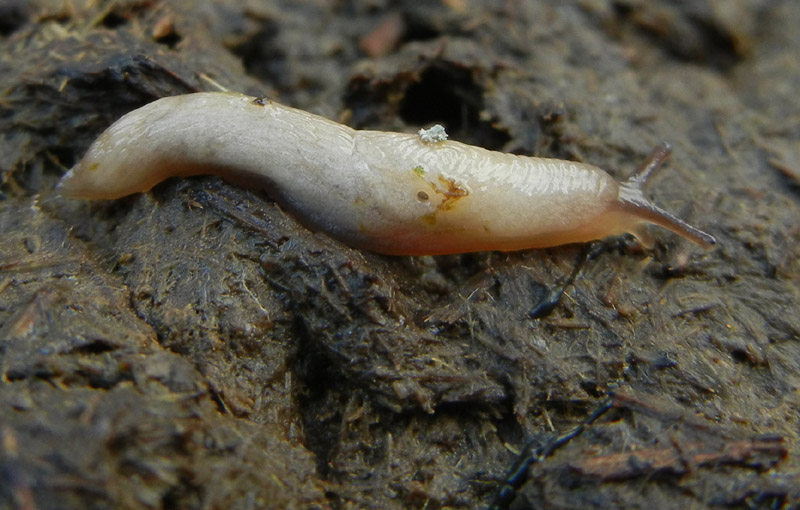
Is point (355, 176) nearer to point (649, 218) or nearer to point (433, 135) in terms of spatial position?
point (433, 135)

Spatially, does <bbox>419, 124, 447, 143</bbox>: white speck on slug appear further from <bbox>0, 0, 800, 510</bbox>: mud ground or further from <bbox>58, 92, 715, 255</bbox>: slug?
<bbox>0, 0, 800, 510</bbox>: mud ground

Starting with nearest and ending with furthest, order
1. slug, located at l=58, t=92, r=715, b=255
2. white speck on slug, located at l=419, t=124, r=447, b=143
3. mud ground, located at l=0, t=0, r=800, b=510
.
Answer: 1. mud ground, located at l=0, t=0, r=800, b=510
2. slug, located at l=58, t=92, r=715, b=255
3. white speck on slug, located at l=419, t=124, r=447, b=143

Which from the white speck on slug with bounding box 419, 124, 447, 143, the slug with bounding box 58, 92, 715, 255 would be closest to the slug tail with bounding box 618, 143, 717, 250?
the slug with bounding box 58, 92, 715, 255

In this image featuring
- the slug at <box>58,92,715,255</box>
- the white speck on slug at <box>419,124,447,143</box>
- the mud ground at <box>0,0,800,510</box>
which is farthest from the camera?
the white speck on slug at <box>419,124,447,143</box>

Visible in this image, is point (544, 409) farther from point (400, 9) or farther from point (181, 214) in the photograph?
point (400, 9)

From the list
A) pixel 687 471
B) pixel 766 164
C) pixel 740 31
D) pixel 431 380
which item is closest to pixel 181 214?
pixel 431 380

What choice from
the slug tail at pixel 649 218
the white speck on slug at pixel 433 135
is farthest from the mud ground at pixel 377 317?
the white speck on slug at pixel 433 135

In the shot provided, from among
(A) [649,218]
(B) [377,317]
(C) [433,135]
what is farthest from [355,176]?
(A) [649,218]
